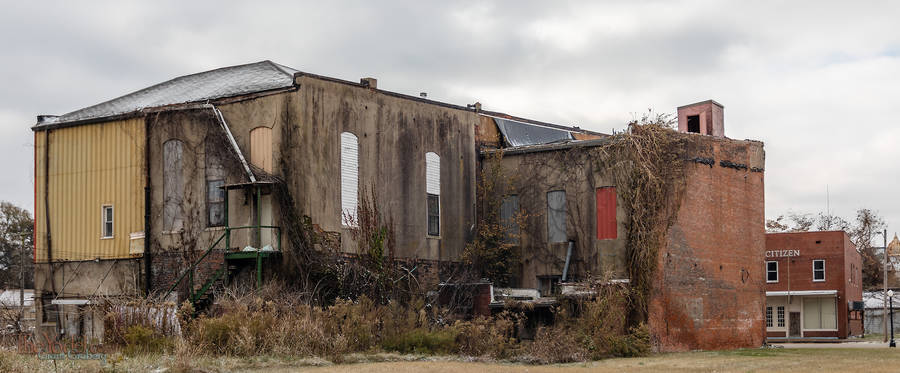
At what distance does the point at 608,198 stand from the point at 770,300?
29.1 m

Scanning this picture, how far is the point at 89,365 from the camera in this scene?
63.9 ft

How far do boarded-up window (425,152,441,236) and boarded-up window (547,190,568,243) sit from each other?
364 centimetres

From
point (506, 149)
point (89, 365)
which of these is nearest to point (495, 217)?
point (506, 149)

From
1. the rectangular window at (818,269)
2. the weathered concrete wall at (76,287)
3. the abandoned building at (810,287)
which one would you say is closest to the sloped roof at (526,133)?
the weathered concrete wall at (76,287)

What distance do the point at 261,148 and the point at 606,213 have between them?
10898 millimetres

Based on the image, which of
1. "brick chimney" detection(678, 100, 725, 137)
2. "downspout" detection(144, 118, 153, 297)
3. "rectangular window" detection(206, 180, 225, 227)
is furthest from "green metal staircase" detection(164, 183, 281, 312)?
"brick chimney" detection(678, 100, 725, 137)

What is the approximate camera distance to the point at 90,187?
32719mm

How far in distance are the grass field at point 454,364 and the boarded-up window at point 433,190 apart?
8.41 m

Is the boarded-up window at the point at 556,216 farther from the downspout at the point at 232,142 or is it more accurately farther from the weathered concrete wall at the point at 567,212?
the downspout at the point at 232,142

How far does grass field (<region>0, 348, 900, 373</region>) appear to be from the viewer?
782 inches

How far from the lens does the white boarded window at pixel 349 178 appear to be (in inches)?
1203

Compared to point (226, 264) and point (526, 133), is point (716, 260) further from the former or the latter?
point (226, 264)

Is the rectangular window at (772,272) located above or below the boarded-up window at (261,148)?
below

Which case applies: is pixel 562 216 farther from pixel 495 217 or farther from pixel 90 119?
pixel 90 119
